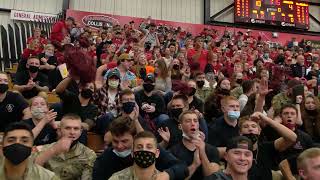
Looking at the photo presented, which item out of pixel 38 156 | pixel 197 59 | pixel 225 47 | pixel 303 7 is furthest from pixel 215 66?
pixel 303 7

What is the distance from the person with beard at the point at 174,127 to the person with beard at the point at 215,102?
3.39ft

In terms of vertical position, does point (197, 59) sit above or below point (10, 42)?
below

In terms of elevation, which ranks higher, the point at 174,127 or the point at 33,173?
the point at 174,127

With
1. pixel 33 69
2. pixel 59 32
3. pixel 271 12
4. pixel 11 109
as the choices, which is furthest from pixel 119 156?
pixel 271 12

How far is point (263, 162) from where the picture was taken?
12.6 feet

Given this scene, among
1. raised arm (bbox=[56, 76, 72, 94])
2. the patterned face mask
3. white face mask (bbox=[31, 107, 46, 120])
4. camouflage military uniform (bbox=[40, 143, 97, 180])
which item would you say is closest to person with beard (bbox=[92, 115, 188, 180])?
camouflage military uniform (bbox=[40, 143, 97, 180])

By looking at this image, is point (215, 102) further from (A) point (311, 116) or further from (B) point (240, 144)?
(B) point (240, 144)

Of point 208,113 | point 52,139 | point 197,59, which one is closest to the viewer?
point 52,139

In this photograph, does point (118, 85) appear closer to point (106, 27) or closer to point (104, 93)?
point (104, 93)

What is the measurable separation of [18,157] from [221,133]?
2398mm

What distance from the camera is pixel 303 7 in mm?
15695

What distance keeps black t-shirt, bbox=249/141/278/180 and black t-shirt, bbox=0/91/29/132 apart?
2.60 m

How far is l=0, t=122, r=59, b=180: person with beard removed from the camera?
8.53ft

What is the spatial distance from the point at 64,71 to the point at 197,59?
10.9ft
